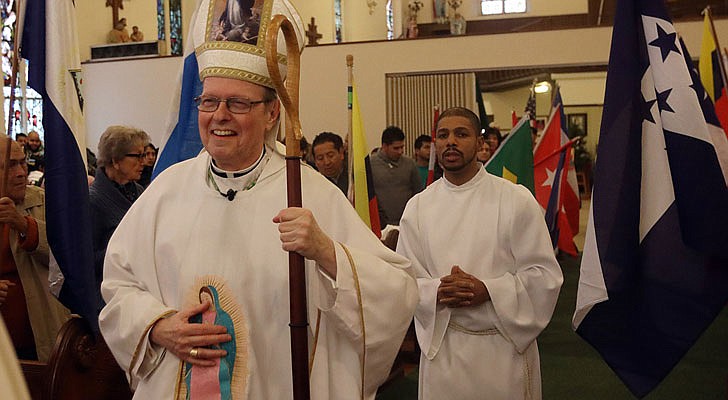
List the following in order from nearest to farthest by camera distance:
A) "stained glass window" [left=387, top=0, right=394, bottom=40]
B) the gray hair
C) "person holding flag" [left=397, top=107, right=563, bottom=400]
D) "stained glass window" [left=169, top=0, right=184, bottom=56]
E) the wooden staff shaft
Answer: the wooden staff shaft, "person holding flag" [left=397, top=107, right=563, bottom=400], the gray hair, "stained glass window" [left=169, top=0, right=184, bottom=56], "stained glass window" [left=387, top=0, right=394, bottom=40]

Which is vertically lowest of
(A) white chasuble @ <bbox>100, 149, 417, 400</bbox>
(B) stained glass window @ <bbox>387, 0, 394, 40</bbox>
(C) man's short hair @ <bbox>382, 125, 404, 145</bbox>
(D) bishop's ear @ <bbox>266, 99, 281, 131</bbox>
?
(A) white chasuble @ <bbox>100, 149, 417, 400</bbox>

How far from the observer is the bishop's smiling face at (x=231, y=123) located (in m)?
2.24

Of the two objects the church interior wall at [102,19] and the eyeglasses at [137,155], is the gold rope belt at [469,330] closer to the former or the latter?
the eyeglasses at [137,155]

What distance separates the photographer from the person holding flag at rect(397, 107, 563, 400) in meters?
3.57

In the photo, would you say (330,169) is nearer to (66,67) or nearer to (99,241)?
(99,241)

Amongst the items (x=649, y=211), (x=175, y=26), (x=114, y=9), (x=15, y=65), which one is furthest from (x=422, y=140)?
(x=114, y=9)

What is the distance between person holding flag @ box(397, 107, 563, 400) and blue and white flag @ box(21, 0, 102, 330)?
4.63ft

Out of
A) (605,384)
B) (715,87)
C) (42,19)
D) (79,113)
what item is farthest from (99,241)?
(715,87)

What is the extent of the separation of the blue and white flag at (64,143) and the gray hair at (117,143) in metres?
0.51

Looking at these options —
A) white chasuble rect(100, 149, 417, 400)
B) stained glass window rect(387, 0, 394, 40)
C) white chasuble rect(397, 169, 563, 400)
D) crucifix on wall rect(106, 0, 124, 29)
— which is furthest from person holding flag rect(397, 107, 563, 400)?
stained glass window rect(387, 0, 394, 40)

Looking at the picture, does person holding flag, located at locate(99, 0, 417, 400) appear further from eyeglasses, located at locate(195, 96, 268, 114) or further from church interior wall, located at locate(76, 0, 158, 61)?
church interior wall, located at locate(76, 0, 158, 61)

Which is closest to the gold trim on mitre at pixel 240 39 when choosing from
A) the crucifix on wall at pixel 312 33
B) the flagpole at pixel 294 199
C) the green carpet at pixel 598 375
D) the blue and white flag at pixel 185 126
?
the flagpole at pixel 294 199

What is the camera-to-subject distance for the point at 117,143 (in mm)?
4137

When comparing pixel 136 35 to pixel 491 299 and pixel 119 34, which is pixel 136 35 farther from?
pixel 491 299
